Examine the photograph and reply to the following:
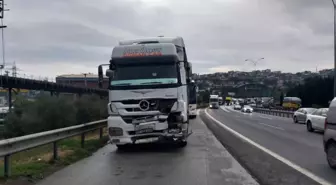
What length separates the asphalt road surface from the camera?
8.93 meters

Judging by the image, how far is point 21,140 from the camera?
31.9ft

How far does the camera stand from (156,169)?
10.4 metres

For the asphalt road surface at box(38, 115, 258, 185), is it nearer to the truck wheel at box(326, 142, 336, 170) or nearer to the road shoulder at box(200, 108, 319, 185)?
the road shoulder at box(200, 108, 319, 185)

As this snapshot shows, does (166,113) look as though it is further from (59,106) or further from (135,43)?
(59,106)

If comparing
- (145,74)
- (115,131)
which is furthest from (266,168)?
(145,74)

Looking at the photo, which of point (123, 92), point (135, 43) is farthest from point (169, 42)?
point (123, 92)

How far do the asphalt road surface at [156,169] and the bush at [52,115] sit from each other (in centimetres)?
1984

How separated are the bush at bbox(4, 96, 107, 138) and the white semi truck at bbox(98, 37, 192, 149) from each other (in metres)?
19.3

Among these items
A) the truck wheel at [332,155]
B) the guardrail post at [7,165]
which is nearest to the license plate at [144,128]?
the guardrail post at [7,165]

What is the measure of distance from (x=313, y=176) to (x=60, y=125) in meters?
26.5

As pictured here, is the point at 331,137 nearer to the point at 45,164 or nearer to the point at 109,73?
the point at 109,73

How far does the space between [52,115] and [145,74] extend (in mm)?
22044

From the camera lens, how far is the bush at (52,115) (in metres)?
33.6

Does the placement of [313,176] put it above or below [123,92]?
below
